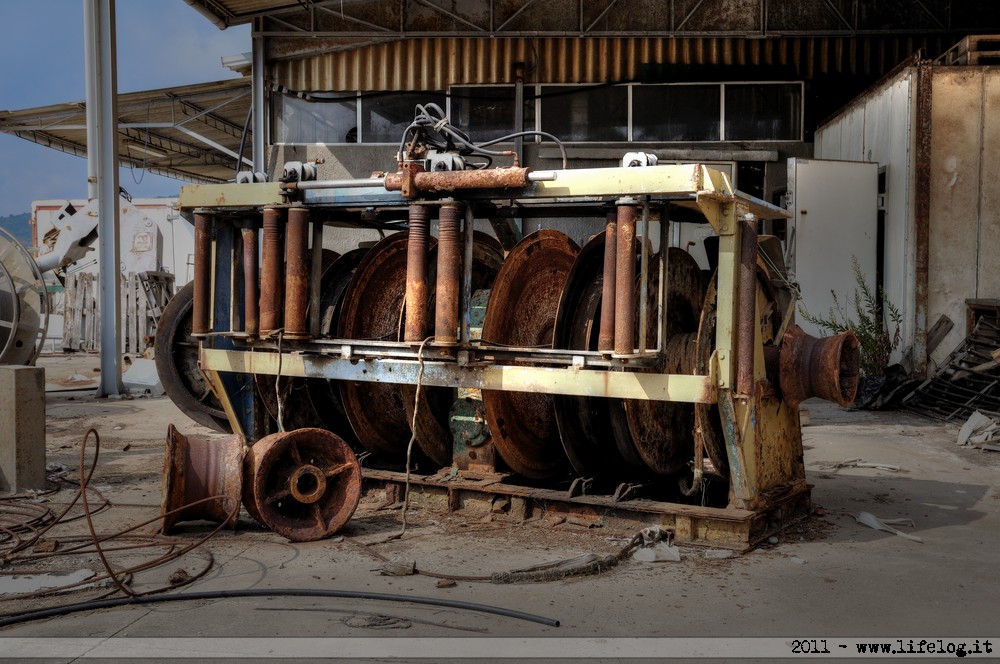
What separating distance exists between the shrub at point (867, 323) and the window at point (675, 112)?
3177mm

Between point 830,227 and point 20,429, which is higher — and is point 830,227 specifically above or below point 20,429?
above

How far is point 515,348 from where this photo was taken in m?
5.14

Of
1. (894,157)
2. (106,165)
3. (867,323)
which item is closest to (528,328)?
(867,323)


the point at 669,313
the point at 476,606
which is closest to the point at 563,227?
the point at 669,313

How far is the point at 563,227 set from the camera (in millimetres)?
13305

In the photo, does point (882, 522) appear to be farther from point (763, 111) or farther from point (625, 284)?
point (763, 111)

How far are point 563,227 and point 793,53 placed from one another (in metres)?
4.40

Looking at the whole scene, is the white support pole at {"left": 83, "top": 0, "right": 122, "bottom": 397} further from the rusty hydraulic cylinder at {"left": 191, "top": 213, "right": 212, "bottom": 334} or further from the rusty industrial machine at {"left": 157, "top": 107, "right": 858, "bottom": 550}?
the rusty hydraulic cylinder at {"left": 191, "top": 213, "right": 212, "bottom": 334}

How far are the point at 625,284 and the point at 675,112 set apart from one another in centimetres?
959

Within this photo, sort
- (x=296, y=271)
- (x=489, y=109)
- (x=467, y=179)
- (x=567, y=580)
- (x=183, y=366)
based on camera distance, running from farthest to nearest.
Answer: (x=489, y=109)
(x=183, y=366)
(x=296, y=271)
(x=467, y=179)
(x=567, y=580)

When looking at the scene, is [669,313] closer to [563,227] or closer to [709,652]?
[709,652]

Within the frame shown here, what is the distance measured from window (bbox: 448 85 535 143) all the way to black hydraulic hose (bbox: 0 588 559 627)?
412 inches

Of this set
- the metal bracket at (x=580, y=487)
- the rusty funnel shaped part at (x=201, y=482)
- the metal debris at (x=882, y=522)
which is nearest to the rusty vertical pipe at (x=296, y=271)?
the rusty funnel shaped part at (x=201, y=482)

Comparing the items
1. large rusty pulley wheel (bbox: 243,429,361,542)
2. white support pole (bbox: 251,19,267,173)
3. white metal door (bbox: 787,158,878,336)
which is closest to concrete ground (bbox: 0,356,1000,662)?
large rusty pulley wheel (bbox: 243,429,361,542)
